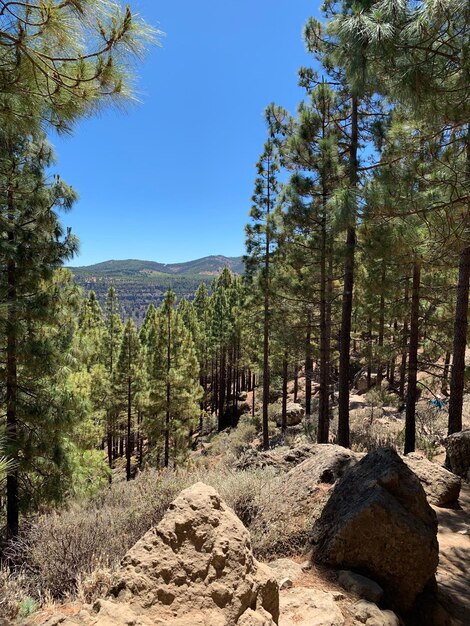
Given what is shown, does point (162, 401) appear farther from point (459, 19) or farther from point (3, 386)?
point (459, 19)

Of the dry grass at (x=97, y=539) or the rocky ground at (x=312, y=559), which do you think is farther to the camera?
A: the dry grass at (x=97, y=539)

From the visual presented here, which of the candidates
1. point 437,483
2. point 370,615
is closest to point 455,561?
point 437,483

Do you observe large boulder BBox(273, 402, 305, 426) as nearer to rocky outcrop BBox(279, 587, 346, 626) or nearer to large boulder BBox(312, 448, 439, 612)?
large boulder BBox(312, 448, 439, 612)

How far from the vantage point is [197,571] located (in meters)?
2.42

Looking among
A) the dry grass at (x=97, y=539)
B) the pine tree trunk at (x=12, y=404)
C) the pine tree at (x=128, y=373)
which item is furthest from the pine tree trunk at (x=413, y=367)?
the pine tree at (x=128, y=373)

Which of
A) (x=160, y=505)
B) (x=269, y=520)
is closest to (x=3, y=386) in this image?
(x=160, y=505)

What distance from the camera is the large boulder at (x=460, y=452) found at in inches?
288

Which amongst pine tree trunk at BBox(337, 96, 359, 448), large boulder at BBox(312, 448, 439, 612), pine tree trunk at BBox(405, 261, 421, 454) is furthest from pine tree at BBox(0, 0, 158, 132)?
pine tree trunk at BBox(405, 261, 421, 454)

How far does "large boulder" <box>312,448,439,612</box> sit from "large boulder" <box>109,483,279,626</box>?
133cm

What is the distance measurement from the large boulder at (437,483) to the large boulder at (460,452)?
1.53m

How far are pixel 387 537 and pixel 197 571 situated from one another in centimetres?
210

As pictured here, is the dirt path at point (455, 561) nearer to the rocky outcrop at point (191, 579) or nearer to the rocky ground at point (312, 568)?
the rocky ground at point (312, 568)

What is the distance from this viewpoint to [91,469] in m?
10.2

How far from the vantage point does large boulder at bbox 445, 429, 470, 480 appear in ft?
24.0
